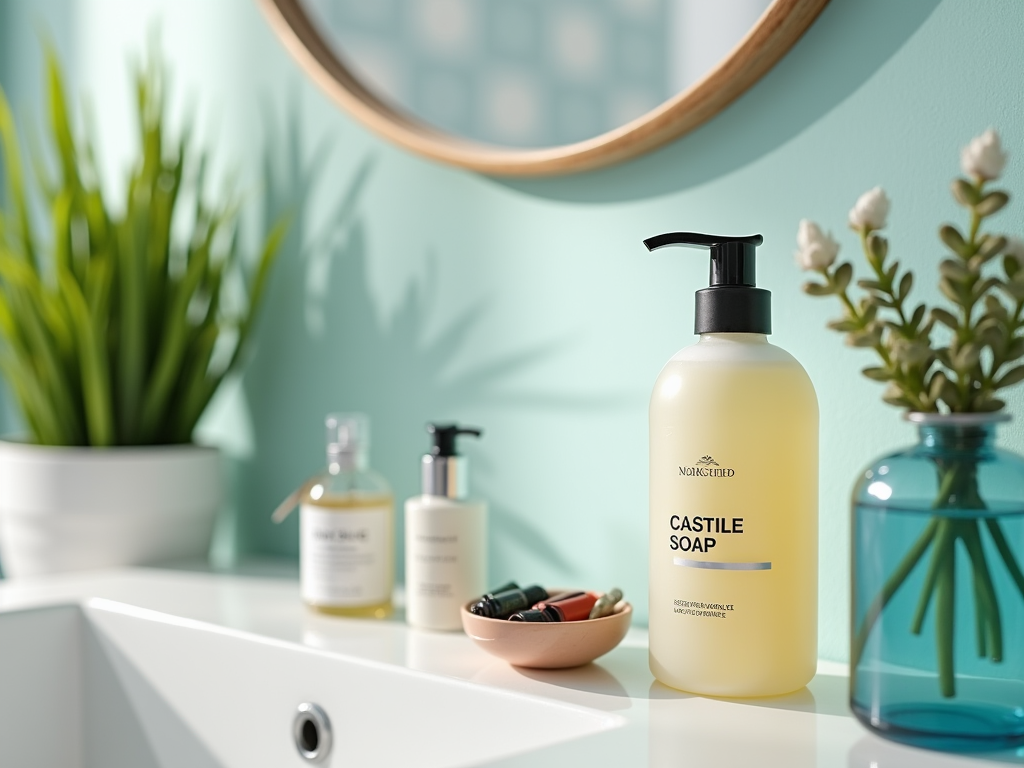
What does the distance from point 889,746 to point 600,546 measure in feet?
1.00

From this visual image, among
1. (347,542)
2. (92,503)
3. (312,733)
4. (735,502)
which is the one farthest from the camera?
(92,503)

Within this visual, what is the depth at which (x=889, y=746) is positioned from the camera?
0.48 meters

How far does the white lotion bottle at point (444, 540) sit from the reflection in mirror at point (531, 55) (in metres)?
0.25

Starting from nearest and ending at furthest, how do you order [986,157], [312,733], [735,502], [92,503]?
[986,157] < [735,502] < [312,733] < [92,503]

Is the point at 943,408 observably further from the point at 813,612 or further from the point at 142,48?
the point at 142,48

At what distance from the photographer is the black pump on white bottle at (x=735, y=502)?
54 centimetres

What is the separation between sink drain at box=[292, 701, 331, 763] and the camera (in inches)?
25.3

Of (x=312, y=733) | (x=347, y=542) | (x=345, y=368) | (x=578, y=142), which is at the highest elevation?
(x=578, y=142)

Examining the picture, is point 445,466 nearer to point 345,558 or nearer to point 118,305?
point 345,558

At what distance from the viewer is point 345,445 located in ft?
2.57

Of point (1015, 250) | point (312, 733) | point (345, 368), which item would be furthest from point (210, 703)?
point (1015, 250)

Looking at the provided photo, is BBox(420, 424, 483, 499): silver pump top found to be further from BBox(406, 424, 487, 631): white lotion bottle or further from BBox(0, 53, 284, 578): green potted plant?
BBox(0, 53, 284, 578): green potted plant

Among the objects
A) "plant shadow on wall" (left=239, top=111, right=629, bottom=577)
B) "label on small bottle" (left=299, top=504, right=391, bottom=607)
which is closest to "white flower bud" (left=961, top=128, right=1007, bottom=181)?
"plant shadow on wall" (left=239, top=111, right=629, bottom=577)

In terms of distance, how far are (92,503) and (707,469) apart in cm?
58
